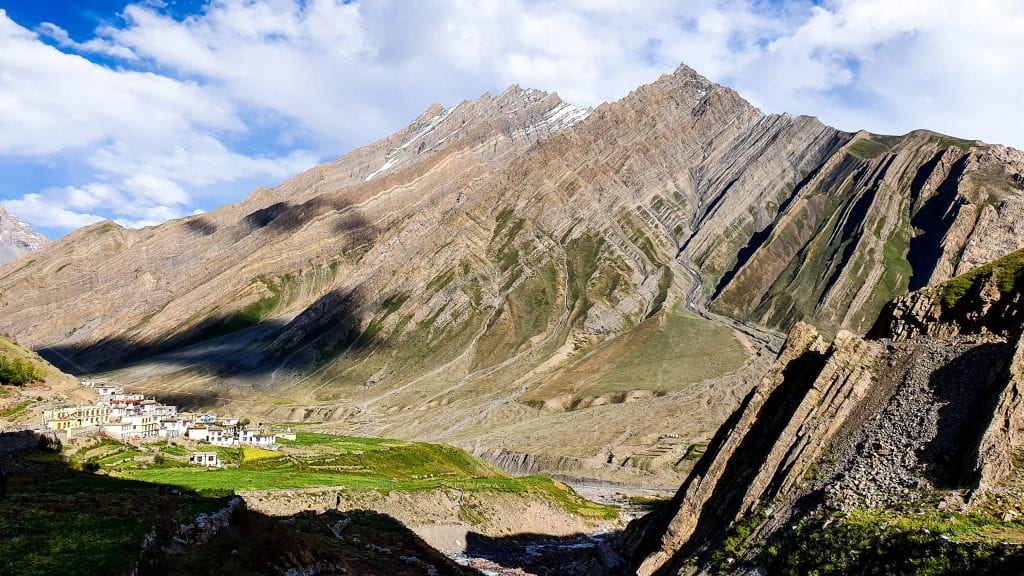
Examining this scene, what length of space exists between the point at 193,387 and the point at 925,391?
19277 centimetres

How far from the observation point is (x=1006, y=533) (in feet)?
73.3

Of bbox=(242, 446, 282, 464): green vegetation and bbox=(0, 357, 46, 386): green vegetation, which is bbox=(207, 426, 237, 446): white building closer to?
bbox=(242, 446, 282, 464): green vegetation

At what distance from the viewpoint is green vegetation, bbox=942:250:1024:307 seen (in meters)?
34.0

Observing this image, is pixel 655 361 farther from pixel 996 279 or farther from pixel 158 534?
pixel 158 534

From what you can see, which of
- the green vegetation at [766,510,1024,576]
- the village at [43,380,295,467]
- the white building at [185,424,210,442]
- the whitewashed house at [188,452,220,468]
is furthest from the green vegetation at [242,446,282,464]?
the green vegetation at [766,510,1024,576]

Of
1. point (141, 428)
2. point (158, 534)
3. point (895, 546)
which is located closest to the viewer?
point (895, 546)

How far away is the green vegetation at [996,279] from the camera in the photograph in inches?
1340

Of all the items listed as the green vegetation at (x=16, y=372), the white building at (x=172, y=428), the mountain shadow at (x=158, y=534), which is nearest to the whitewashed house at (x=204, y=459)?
the white building at (x=172, y=428)

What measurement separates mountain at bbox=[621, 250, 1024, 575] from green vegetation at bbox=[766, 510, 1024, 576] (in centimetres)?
5

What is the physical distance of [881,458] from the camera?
93.9ft

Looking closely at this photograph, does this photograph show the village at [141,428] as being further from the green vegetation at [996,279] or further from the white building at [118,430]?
the green vegetation at [996,279]

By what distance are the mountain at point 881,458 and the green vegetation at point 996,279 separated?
0.10m

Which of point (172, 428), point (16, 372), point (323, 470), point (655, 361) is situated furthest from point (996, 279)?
point (655, 361)

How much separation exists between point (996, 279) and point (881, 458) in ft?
42.0
